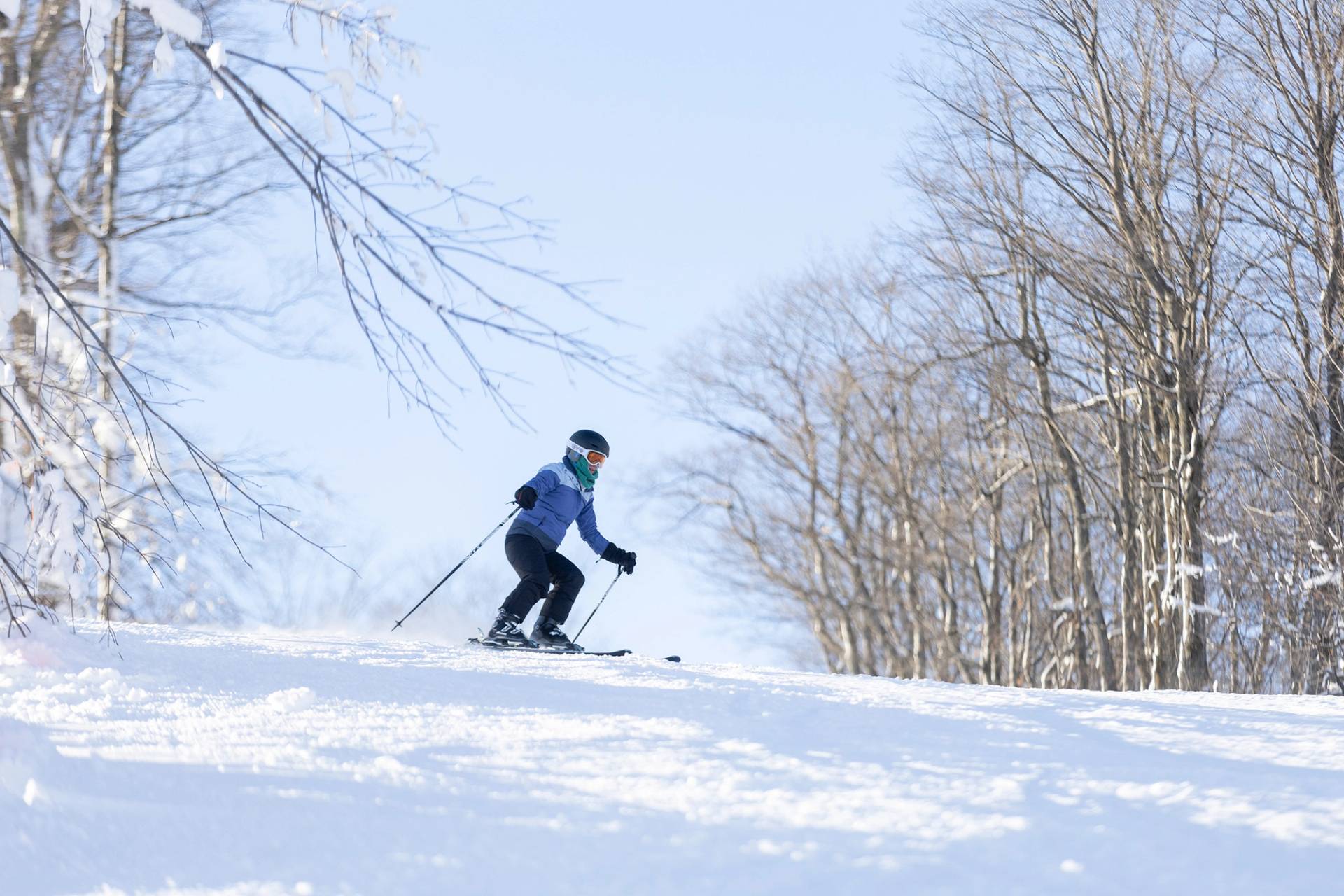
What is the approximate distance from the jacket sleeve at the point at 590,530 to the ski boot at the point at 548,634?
0.56 metres

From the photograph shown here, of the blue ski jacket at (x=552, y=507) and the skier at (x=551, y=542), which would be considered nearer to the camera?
the skier at (x=551, y=542)

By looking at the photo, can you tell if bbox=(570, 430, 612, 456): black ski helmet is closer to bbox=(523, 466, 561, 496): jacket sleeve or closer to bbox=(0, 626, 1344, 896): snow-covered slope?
bbox=(523, 466, 561, 496): jacket sleeve

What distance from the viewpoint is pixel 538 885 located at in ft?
9.29

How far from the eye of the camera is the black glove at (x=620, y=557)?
8.26m

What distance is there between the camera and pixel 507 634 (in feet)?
25.2

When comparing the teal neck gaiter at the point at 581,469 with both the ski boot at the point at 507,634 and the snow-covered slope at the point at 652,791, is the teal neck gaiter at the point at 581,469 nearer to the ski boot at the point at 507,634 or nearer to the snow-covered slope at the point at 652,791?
the ski boot at the point at 507,634

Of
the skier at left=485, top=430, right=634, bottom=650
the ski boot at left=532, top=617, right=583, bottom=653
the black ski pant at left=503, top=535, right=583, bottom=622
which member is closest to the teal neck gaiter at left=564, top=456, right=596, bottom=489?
the skier at left=485, top=430, right=634, bottom=650

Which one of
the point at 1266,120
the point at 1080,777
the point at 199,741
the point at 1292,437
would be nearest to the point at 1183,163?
the point at 1266,120

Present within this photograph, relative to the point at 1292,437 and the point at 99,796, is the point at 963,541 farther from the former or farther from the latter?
the point at 99,796

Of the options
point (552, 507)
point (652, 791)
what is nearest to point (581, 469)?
point (552, 507)

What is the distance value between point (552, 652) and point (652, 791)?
3.92 m

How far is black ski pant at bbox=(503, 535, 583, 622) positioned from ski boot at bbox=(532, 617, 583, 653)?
0.04 metres

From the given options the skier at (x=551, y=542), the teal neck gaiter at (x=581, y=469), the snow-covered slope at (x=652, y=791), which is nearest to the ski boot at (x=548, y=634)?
the skier at (x=551, y=542)

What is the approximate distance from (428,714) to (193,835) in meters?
1.14
